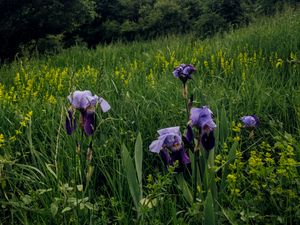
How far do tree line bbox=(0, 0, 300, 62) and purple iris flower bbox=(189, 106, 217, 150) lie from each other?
6698mm

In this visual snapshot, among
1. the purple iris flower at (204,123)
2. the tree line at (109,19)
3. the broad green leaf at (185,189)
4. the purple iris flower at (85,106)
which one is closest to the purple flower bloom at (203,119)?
the purple iris flower at (204,123)

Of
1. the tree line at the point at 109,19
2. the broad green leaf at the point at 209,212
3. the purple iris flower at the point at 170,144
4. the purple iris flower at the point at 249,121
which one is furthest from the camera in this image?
the tree line at the point at 109,19

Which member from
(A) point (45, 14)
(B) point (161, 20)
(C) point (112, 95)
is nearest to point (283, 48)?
(C) point (112, 95)

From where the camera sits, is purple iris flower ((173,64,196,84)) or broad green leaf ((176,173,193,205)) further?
purple iris flower ((173,64,196,84))

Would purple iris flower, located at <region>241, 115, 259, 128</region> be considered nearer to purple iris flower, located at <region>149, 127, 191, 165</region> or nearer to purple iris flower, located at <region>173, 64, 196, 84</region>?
purple iris flower, located at <region>173, 64, 196, 84</region>

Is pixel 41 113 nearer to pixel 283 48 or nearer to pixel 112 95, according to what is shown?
pixel 112 95

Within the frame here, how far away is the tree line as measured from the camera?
1030cm

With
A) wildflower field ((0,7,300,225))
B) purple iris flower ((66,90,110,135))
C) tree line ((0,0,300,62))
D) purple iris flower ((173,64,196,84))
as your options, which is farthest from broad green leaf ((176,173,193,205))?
tree line ((0,0,300,62))

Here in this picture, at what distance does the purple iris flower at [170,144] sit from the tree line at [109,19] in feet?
22.0

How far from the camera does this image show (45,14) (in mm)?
10461

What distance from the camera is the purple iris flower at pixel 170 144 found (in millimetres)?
1235

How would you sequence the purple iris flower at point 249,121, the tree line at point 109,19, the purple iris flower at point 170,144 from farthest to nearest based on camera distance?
the tree line at point 109,19 → the purple iris flower at point 249,121 → the purple iris flower at point 170,144

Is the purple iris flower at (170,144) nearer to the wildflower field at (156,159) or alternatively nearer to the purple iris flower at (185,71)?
the wildflower field at (156,159)

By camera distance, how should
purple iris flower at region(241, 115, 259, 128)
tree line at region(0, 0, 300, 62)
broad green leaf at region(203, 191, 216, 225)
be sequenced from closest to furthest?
1. broad green leaf at region(203, 191, 216, 225)
2. purple iris flower at region(241, 115, 259, 128)
3. tree line at region(0, 0, 300, 62)
